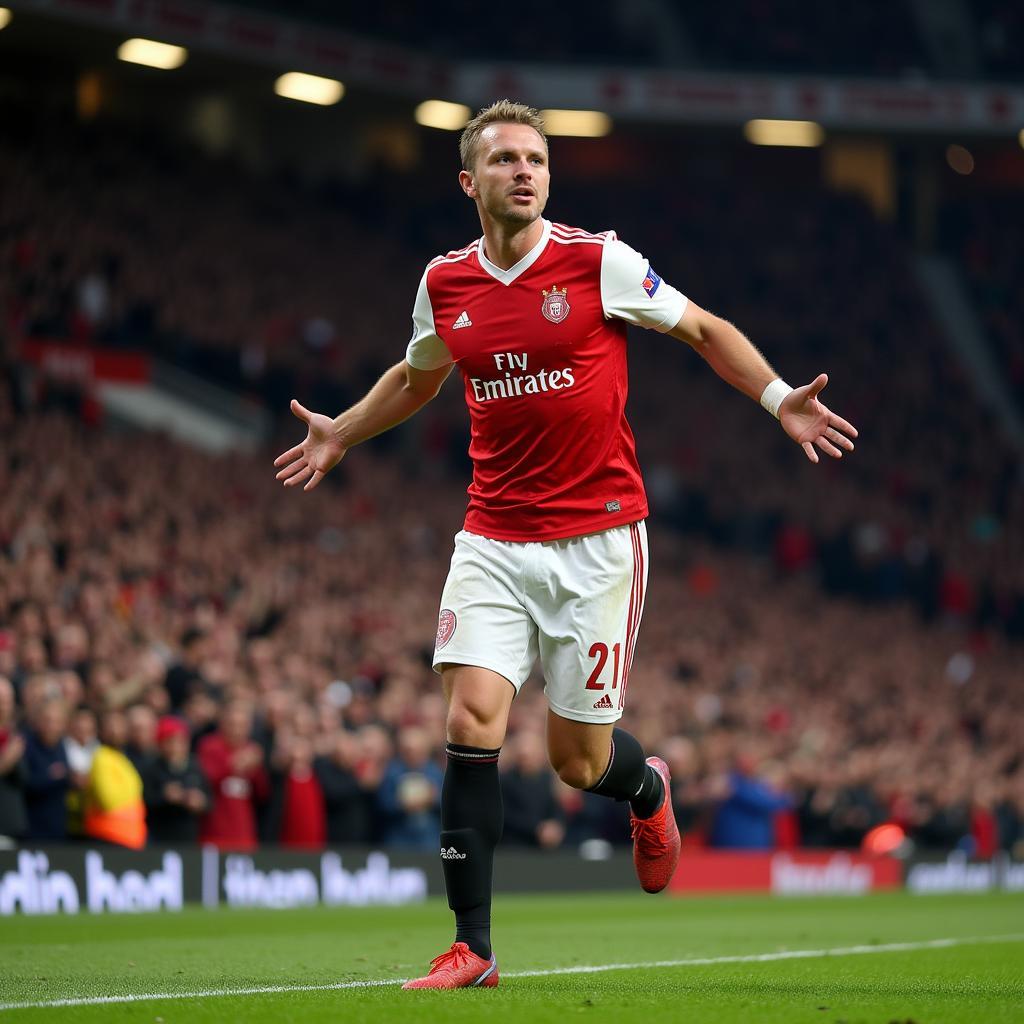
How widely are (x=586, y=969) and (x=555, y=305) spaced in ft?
8.71

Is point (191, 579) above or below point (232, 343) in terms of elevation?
below

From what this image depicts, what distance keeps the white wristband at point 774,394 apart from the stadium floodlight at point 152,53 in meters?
23.6

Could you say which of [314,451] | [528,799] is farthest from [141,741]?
[314,451]

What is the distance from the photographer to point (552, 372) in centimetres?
606

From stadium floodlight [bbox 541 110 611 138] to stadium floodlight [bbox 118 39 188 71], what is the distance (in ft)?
25.5

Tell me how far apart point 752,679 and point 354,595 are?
6.35 meters

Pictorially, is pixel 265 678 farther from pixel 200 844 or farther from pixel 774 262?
pixel 774 262

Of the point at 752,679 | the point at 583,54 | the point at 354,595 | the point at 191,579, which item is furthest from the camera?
the point at 583,54

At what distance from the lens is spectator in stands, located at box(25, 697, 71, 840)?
12.6 metres

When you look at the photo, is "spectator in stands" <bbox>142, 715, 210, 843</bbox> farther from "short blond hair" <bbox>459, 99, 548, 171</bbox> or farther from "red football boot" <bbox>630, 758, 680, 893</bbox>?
"short blond hair" <bbox>459, 99, 548, 171</bbox>

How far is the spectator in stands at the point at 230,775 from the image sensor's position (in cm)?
1423

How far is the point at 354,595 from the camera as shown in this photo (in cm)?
2098

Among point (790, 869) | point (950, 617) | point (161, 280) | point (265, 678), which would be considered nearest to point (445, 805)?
point (265, 678)

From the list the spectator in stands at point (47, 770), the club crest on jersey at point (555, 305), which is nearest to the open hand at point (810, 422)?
the club crest on jersey at point (555, 305)
